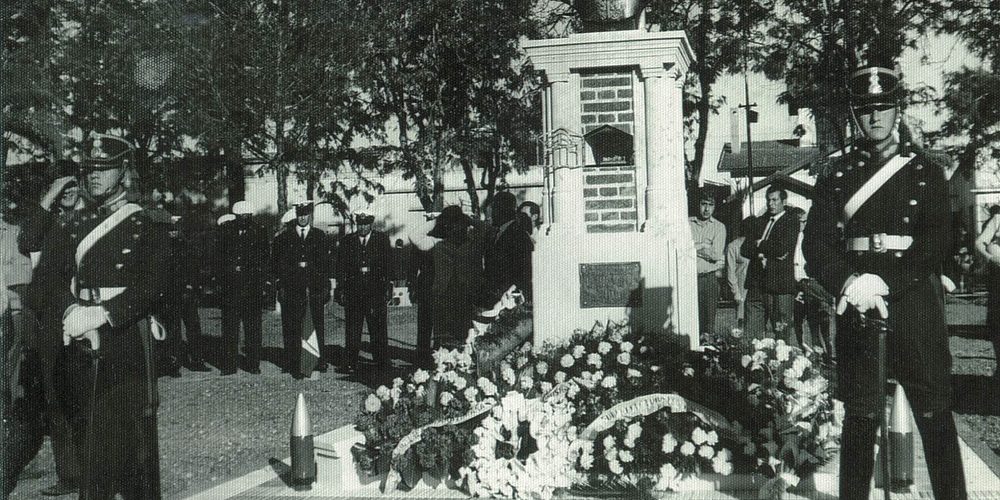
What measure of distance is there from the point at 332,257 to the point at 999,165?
30.8 feet

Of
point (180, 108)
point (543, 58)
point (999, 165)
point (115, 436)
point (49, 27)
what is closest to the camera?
point (115, 436)

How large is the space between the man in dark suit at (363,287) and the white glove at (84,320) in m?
6.74

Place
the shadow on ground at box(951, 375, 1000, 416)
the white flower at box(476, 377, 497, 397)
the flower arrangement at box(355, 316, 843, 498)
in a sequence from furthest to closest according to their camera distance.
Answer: the shadow on ground at box(951, 375, 1000, 416)
the white flower at box(476, 377, 497, 397)
the flower arrangement at box(355, 316, 843, 498)

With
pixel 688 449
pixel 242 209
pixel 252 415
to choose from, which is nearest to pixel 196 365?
pixel 242 209

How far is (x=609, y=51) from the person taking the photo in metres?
6.38

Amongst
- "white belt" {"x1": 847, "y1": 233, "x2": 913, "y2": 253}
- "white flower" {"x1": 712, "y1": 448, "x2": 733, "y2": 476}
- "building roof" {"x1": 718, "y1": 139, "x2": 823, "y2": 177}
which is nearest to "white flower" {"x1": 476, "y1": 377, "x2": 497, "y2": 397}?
"white flower" {"x1": 712, "y1": 448, "x2": 733, "y2": 476}

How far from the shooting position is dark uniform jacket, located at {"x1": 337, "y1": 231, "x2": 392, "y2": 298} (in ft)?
35.1

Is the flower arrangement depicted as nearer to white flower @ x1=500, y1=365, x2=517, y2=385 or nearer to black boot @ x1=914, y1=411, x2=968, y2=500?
white flower @ x1=500, y1=365, x2=517, y2=385

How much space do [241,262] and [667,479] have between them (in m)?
7.13

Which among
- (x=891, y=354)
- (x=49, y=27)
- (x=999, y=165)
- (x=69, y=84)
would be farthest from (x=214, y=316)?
(x=891, y=354)

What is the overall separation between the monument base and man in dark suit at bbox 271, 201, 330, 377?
4484 mm

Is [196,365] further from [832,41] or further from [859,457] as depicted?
[832,41]

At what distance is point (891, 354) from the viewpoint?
3.88 meters

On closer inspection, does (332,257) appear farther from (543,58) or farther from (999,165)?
(999,165)
